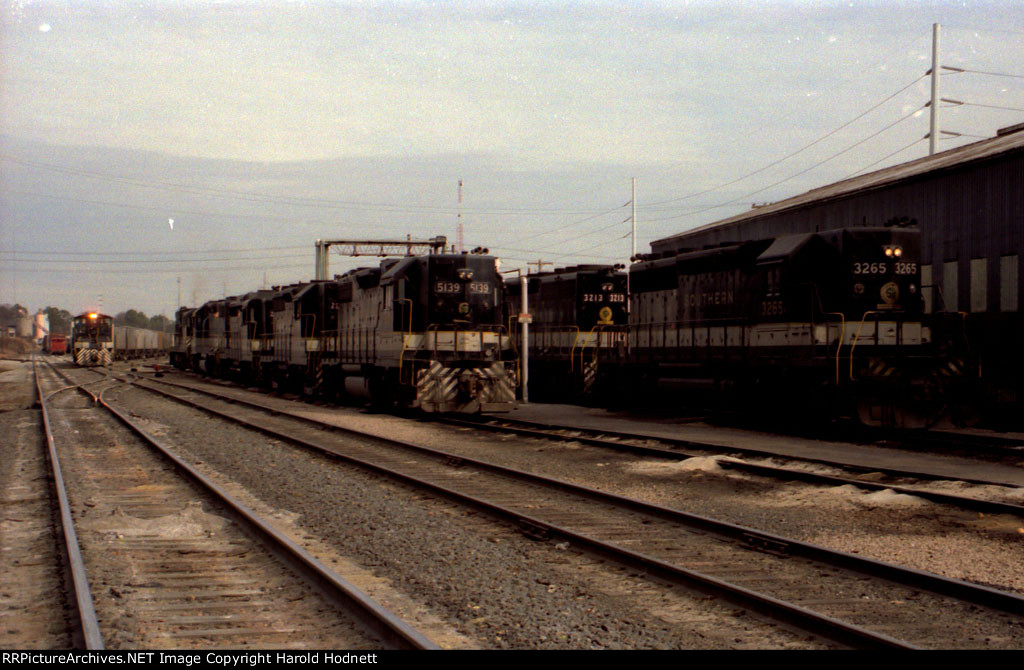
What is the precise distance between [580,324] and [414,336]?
745 cm

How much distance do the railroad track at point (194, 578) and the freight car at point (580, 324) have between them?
15.2 metres

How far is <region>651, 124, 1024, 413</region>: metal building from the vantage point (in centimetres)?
1756

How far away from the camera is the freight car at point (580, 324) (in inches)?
984

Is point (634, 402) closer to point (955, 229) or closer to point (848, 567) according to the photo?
point (955, 229)

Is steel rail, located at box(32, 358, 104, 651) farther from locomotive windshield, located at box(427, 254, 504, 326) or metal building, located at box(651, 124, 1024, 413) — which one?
metal building, located at box(651, 124, 1024, 413)

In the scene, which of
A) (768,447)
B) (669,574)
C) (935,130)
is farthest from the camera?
(935,130)

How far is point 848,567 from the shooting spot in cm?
631

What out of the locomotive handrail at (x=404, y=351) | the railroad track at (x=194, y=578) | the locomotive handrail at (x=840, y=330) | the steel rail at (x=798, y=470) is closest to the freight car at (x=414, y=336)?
the locomotive handrail at (x=404, y=351)

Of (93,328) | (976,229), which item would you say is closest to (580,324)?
(976,229)

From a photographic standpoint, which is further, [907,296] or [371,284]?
[371,284]

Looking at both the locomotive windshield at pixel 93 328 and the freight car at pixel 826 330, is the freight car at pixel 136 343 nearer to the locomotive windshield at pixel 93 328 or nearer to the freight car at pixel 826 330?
the locomotive windshield at pixel 93 328
